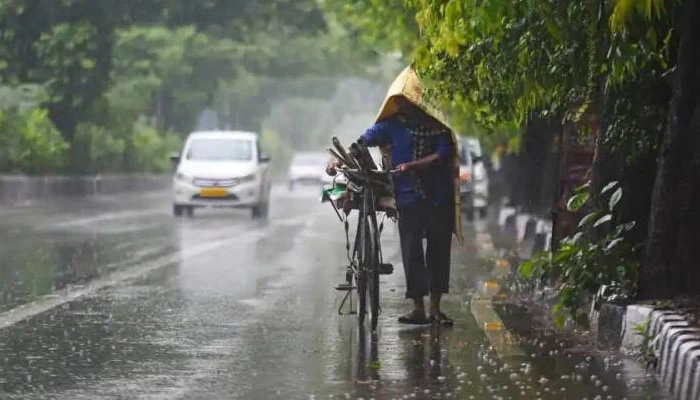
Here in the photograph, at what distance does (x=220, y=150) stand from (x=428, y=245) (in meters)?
20.7

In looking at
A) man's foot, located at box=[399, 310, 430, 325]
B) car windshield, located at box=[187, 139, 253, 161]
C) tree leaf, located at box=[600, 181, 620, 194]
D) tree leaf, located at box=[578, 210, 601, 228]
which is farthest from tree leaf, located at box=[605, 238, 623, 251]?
car windshield, located at box=[187, 139, 253, 161]

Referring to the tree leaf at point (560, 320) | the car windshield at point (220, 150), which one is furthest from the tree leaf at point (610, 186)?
the car windshield at point (220, 150)

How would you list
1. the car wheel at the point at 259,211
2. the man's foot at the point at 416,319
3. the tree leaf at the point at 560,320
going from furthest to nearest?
the car wheel at the point at 259,211, the man's foot at the point at 416,319, the tree leaf at the point at 560,320

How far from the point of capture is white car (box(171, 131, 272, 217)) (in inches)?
1160

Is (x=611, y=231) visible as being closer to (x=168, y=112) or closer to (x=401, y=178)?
(x=401, y=178)

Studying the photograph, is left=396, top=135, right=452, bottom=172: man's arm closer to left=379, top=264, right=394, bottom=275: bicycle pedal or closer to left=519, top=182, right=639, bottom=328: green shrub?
left=379, top=264, right=394, bottom=275: bicycle pedal

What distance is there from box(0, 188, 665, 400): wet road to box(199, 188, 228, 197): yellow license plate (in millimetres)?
11300

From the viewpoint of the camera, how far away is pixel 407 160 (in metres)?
10.7

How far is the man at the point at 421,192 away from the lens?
10633 millimetres

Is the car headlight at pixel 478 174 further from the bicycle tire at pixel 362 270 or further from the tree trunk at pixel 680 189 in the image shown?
the tree trunk at pixel 680 189

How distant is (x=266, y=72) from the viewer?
66250mm

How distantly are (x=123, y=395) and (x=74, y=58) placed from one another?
32.2m

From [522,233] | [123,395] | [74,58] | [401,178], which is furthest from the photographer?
[74,58]

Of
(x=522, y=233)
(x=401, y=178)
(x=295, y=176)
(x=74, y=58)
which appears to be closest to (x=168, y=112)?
(x=295, y=176)
